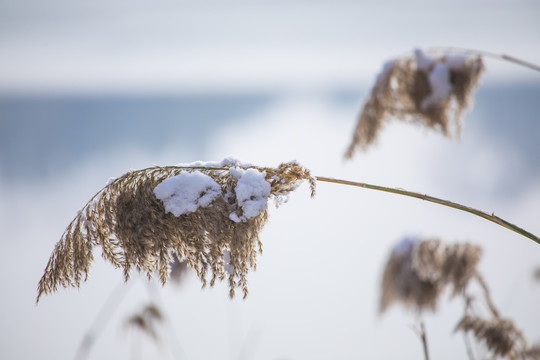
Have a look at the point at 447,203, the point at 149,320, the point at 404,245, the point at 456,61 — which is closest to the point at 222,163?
the point at 447,203

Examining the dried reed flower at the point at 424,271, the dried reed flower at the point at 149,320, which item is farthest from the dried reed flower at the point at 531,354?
the dried reed flower at the point at 149,320

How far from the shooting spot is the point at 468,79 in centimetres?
269

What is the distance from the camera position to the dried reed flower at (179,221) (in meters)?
1.75

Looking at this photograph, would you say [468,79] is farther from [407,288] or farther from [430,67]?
[407,288]

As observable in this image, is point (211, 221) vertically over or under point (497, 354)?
over

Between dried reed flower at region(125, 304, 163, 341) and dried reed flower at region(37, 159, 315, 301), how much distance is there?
2507 millimetres

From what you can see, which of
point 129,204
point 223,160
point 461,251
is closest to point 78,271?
point 129,204

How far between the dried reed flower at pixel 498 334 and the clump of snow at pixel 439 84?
1563 mm

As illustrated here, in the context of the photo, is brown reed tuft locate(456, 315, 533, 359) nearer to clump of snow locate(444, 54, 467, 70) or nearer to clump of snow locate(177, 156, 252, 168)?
clump of snow locate(444, 54, 467, 70)

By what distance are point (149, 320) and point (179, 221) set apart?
9.31ft

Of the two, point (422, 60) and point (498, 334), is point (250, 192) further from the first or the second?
point (498, 334)

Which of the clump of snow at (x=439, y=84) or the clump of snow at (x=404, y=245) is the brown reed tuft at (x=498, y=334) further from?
the clump of snow at (x=439, y=84)

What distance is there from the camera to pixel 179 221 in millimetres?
1811

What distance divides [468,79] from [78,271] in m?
2.46
